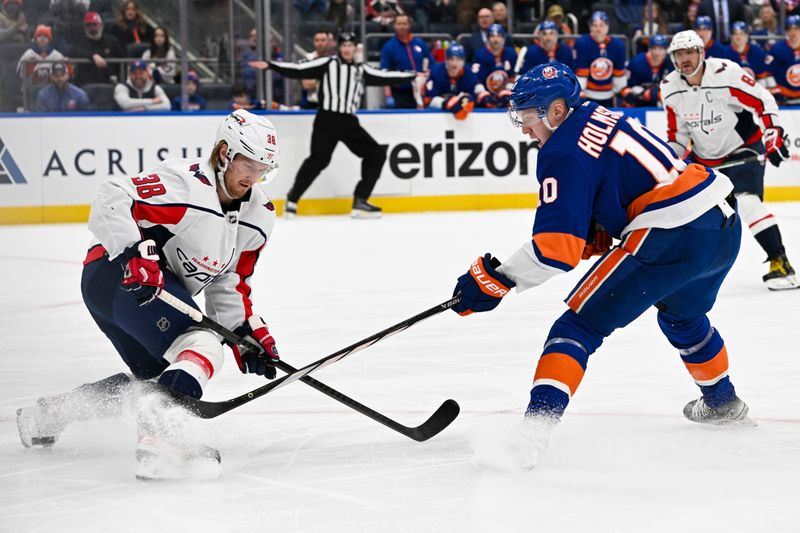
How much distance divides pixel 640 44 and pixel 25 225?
5976mm

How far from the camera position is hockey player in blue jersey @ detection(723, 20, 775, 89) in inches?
427

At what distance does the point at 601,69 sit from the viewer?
10.7 m

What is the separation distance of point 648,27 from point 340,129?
358 cm

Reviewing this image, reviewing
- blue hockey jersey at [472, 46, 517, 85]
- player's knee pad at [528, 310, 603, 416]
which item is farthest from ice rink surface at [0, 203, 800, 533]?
blue hockey jersey at [472, 46, 517, 85]

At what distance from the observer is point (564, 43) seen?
428 inches

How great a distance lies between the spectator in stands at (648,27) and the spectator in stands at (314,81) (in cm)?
326

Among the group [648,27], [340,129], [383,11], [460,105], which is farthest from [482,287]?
[648,27]

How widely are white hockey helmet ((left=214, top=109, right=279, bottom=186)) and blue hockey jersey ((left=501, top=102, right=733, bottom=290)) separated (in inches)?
24.3

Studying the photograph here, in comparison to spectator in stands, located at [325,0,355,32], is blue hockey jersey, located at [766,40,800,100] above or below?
below

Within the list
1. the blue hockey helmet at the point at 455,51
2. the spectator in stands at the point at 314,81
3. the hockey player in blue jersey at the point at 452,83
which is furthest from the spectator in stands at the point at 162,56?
the blue hockey helmet at the point at 455,51

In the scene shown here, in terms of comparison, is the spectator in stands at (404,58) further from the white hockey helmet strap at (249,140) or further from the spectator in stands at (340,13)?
the white hockey helmet strap at (249,140)

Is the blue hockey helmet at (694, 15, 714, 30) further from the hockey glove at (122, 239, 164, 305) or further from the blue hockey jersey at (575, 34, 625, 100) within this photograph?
the hockey glove at (122, 239, 164, 305)

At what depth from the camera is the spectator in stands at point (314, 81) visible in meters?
9.91

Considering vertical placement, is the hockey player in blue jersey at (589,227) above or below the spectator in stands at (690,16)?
above
